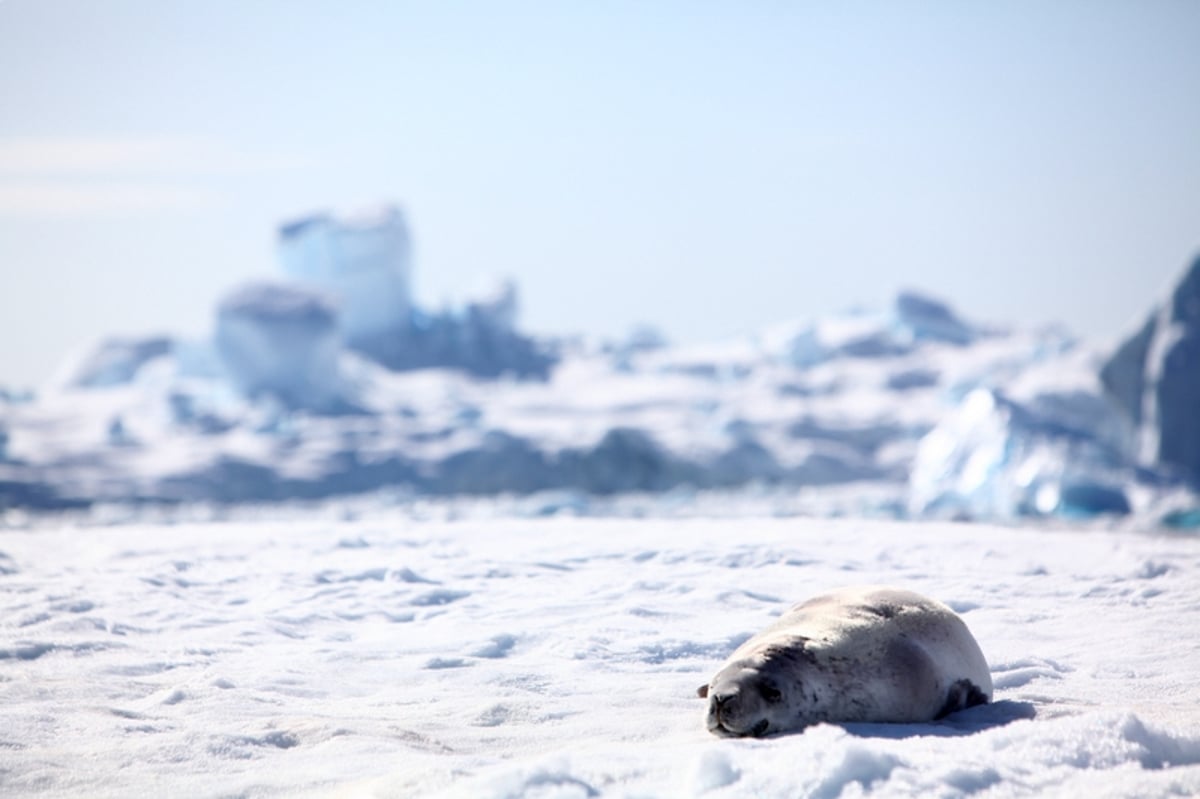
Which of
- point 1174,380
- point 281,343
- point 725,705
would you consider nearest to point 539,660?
point 725,705

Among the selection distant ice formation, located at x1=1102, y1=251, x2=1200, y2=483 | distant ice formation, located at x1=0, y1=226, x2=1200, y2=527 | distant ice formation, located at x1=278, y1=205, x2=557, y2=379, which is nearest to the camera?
distant ice formation, located at x1=0, y1=226, x2=1200, y2=527

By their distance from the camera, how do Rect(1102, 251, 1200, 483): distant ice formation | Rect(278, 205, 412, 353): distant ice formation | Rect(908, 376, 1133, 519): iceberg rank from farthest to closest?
Rect(278, 205, 412, 353): distant ice formation → Rect(1102, 251, 1200, 483): distant ice formation → Rect(908, 376, 1133, 519): iceberg

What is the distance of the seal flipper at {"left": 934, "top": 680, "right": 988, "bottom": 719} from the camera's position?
3.55 metres

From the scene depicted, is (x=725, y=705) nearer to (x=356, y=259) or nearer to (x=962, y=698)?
(x=962, y=698)

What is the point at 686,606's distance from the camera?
5.32 meters

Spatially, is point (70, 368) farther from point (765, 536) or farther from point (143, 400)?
point (765, 536)

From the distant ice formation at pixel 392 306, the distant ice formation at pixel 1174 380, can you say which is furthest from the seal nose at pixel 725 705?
the distant ice formation at pixel 392 306

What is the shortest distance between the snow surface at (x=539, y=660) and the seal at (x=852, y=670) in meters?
0.11

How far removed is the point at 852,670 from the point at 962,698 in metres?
0.43

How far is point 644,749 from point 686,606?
2.31 m

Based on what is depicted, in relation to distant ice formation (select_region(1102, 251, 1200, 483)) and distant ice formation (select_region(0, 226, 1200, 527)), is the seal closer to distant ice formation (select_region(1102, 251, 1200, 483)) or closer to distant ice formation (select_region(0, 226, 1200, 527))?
distant ice formation (select_region(0, 226, 1200, 527))

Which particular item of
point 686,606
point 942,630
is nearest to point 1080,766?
point 942,630

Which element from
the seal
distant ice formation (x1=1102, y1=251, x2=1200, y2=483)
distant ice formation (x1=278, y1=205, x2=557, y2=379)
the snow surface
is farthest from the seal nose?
distant ice formation (x1=278, y1=205, x2=557, y2=379)

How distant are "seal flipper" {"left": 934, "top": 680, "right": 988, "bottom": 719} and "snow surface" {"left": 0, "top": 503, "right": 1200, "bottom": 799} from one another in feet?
0.20
